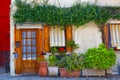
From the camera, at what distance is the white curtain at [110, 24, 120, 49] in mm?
15031

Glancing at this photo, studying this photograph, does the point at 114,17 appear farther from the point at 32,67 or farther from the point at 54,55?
the point at 32,67

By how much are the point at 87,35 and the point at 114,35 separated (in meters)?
1.36

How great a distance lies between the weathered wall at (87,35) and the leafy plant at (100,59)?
115cm

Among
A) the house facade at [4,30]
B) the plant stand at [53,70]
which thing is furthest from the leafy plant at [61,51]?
the house facade at [4,30]

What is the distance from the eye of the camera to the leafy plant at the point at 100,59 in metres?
13.5

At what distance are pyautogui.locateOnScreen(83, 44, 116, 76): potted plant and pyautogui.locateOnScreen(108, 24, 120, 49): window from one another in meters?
1.05

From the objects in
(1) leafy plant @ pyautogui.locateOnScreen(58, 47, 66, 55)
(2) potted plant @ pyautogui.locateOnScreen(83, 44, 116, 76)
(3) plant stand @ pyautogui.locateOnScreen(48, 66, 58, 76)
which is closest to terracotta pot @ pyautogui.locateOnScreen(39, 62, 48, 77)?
(3) plant stand @ pyautogui.locateOnScreen(48, 66, 58, 76)

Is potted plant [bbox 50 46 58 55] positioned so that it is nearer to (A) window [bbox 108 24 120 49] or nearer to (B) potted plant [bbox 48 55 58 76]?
(B) potted plant [bbox 48 55 58 76]

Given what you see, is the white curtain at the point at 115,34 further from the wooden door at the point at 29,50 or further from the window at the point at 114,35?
the wooden door at the point at 29,50

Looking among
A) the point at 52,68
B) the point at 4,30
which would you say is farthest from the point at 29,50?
the point at 4,30

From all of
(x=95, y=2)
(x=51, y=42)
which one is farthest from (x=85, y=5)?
(x=51, y=42)

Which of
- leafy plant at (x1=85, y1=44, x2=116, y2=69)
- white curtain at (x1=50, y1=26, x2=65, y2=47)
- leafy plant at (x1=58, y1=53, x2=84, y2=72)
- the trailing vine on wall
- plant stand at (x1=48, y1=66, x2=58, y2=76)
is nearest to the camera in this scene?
leafy plant at (x1=85, y1=44, x2=116, y2=69)

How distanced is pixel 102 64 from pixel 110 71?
1117 mm

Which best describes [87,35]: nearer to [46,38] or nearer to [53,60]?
[46,38]
